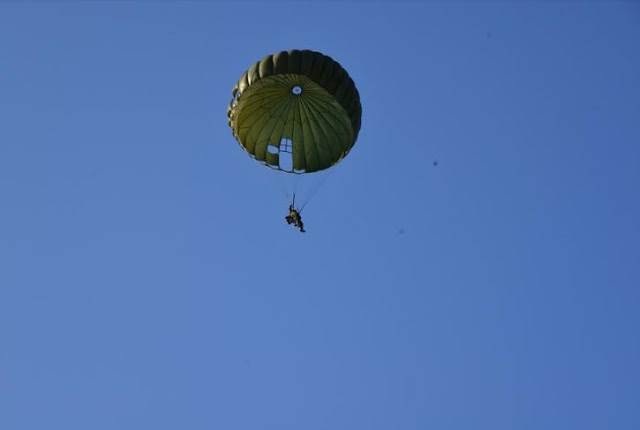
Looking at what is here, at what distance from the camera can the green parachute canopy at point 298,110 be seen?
51.3m

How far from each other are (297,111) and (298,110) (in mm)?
60

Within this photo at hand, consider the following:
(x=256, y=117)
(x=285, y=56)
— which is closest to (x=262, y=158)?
(x=256, y=117)

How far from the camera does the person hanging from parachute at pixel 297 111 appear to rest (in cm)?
5138

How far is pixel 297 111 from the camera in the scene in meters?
54.0

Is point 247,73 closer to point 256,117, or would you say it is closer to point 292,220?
point 256,117

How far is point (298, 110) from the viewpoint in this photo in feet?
177

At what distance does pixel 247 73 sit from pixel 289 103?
2.57 m

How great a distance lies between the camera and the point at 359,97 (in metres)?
53.2

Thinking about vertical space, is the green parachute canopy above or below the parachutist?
above

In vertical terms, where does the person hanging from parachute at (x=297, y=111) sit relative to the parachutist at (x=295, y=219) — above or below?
above

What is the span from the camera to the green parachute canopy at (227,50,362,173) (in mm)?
51344

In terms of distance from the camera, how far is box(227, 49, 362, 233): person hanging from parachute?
51375mm

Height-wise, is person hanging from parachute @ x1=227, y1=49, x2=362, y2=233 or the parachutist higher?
person hanging from parachute @ x1=227, y1=49, x2=362, y2=233

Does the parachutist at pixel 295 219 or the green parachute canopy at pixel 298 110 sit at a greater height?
the green parachute canopy at pixel 298 110
